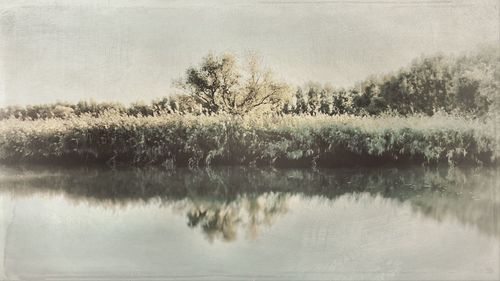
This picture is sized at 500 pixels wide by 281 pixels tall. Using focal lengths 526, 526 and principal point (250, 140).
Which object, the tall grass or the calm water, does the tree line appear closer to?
the tall grass

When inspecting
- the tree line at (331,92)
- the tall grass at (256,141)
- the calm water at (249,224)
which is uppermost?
the tree line at (331,92)

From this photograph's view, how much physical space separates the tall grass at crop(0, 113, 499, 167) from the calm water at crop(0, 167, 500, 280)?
0.07m

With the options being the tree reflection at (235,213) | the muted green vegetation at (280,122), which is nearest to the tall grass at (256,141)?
the muted green vegetation at (280,122)

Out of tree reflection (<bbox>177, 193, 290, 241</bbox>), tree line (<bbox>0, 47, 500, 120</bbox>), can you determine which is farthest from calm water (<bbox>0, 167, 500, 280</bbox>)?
tree line (<bbox>0, 47, 500, 120</bbox>)

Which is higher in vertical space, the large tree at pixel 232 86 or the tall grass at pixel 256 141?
the large tree at pixel 232 86

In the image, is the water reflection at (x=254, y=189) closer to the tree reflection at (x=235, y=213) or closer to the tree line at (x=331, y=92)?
the tree reflection at (x=235, y=213)

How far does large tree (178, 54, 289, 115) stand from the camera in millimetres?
2609

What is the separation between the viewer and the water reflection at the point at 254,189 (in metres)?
2.57

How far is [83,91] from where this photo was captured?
8.59 ft

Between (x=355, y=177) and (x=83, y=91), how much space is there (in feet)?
4.66

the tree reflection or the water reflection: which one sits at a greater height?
the water reflection

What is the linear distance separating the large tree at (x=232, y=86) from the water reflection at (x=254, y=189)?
33 cm

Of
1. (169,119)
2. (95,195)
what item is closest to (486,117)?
(169,119)

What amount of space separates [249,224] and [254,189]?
17 cm
